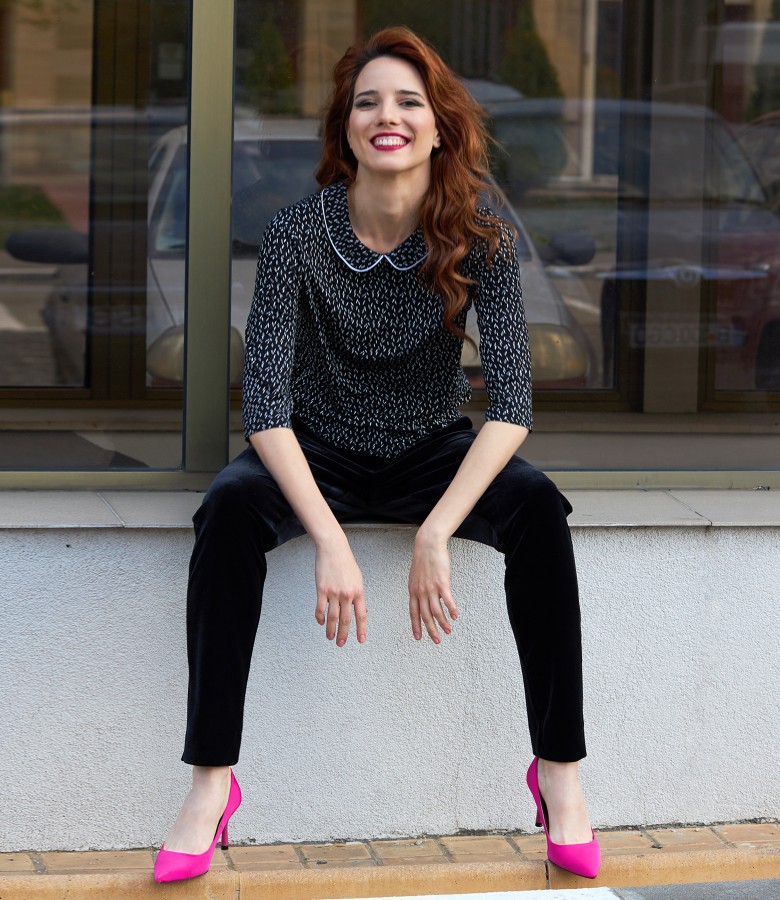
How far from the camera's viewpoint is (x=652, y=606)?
3.12 meters

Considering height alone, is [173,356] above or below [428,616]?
above

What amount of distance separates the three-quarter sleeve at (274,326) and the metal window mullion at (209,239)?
40 centimetres

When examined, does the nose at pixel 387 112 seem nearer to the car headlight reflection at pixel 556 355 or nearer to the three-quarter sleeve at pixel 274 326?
the three-quarter sleeve at pixel 274 326

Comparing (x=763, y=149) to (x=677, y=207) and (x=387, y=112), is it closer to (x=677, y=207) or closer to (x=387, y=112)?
(x=677, y=207)

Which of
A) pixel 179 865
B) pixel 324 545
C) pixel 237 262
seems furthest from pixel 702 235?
pixel 179 865

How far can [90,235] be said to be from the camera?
4.23m

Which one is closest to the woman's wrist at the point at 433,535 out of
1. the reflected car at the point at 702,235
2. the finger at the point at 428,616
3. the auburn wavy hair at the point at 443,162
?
the finger at the point at 428,616

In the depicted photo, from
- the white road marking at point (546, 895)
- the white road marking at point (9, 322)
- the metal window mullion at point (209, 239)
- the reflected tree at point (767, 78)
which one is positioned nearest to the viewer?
the white road marking at point (546, 895)

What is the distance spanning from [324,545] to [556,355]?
2044 millimetres

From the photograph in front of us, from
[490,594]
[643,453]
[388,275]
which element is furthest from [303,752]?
[643,453]

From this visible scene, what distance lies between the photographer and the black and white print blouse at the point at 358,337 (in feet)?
9.20

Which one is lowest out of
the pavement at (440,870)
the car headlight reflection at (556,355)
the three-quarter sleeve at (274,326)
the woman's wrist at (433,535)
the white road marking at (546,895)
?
the pavement at (440,870)

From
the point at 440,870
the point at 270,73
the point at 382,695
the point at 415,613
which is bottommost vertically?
the point at 440,870

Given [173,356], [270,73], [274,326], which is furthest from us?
[270,73]
